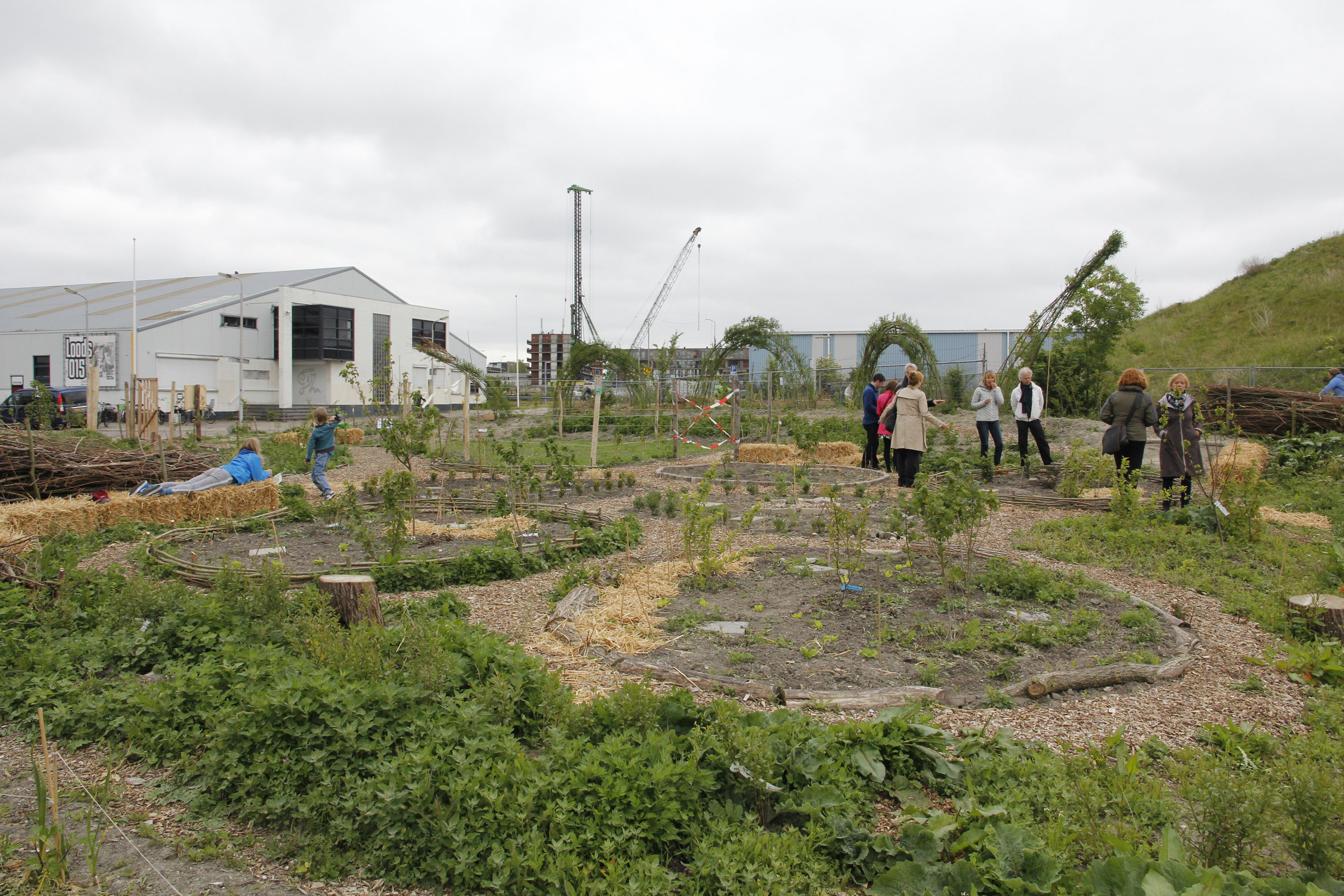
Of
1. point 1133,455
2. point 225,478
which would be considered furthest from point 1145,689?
point 225,478

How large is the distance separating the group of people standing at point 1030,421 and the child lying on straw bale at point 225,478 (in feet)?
29.5

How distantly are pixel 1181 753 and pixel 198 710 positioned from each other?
15.2 ft

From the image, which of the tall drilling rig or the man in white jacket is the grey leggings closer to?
the man in white jacket

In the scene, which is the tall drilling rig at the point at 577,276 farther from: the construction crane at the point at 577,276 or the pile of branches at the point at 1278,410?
the pile of branches at the point at 1278,410

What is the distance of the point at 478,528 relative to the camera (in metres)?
9.36

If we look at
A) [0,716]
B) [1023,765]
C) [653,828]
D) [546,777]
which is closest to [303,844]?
[546,777]

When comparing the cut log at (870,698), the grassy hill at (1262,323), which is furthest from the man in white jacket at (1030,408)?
the grassy hill at (1262,323)

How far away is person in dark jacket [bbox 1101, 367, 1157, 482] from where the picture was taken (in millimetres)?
9352

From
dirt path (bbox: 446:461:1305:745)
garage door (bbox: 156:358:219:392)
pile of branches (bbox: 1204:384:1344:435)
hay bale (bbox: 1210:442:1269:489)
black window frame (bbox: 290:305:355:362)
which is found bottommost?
dirt path (bbox: 446:461:1305:745)

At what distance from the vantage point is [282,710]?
357 cm

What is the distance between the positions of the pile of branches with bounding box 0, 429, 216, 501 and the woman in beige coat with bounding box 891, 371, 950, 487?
405 inches

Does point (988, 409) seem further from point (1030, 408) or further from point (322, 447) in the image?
point (322, 447)

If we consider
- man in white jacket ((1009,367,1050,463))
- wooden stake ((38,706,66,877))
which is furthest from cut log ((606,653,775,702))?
man in white jacket ((1009,367,1050,463))

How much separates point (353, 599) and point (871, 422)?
10.6 meters
